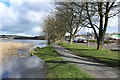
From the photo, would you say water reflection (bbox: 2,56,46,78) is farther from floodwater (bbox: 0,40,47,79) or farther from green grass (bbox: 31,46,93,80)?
green grass (bbox: 31,46,93,80)

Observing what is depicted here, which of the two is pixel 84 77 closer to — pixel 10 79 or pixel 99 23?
pixel 10 79

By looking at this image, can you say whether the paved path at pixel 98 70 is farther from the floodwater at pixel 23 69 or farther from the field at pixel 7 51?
the field at pixel 7 51

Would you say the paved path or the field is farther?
the field

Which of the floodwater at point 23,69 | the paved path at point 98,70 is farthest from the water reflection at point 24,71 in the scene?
the paved path at point 98,70

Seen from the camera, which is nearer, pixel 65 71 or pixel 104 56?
pixel 65 71

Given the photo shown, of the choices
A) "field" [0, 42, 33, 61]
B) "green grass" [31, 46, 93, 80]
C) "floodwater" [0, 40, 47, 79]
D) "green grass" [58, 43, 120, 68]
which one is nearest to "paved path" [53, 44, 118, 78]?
"green grass" [31, 46, 93, 80]

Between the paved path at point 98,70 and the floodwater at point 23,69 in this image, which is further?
the floodwater at point 23,69

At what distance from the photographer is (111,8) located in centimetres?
1588

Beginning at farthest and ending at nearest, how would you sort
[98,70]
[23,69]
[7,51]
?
[7,51] < [23,69] < [98,70]

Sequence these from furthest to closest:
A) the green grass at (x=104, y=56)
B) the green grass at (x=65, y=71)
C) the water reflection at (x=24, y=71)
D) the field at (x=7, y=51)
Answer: the field at (x=7, y=51) → the green grass at (x=104, y=56) → the water reflection at (x=24, y=71) → the green grass at (x=65, y=71)

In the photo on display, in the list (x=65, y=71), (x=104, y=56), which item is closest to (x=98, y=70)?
(x=65, y=71)

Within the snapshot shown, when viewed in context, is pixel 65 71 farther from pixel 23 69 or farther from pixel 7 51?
pixel 7 51

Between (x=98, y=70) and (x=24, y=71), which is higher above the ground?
(x=98, y=70)

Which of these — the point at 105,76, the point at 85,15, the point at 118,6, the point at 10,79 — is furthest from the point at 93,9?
the point at 10,79
